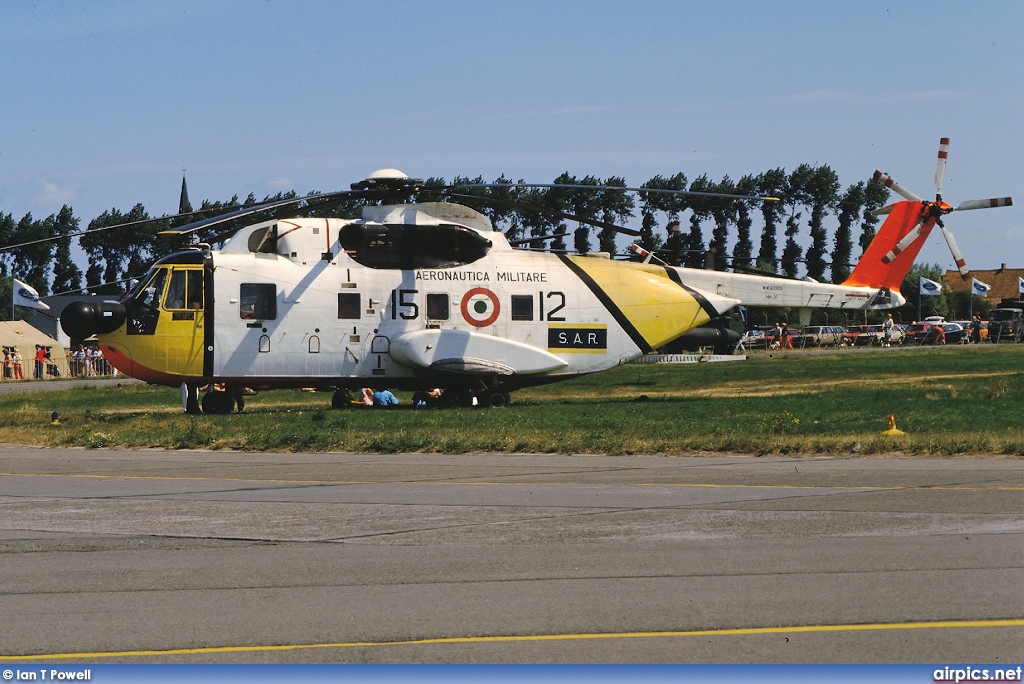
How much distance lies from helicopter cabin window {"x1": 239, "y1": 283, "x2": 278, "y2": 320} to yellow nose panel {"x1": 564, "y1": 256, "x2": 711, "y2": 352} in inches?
272

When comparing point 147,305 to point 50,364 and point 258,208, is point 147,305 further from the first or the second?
point 50,364

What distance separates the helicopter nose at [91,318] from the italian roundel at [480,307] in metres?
7.49

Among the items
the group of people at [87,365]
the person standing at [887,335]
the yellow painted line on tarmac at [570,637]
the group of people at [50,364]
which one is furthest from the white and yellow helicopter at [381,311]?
the person standing at [887,335]

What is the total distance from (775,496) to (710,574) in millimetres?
3966

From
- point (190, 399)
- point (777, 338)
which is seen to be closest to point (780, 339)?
point (777, 338)

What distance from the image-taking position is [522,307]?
85.8 ft

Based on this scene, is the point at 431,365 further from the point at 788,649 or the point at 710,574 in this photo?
the point at 788,649

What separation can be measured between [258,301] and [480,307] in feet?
16.3

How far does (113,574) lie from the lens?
8977 millimetres

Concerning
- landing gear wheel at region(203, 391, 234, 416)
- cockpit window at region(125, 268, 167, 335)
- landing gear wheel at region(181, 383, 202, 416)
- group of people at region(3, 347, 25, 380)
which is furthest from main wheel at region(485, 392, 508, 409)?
group of people at region(3, 347, 25, 380)

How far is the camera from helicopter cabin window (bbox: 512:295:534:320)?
26078mm

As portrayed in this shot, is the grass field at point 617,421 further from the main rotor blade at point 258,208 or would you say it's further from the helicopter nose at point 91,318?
the main rotor blade at point 258,208

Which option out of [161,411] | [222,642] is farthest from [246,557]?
[161,411]

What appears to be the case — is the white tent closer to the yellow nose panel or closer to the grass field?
the grass field
